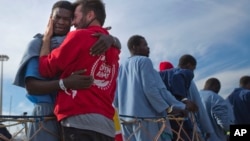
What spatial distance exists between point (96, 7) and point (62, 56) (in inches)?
18.5

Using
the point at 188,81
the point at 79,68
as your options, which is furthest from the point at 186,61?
the point at 79,68

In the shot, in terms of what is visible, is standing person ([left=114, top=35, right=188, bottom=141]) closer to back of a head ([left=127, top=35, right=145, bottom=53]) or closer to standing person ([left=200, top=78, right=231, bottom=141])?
back of a head ([left=127, top=35, right=145, bottom=53])

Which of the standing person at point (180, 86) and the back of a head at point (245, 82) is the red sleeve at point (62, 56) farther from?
the back of a head at point (245, 82)

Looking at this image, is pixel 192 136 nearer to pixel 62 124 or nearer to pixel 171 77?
pixel 171 77

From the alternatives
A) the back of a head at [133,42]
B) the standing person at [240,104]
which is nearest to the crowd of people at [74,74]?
the back of a head at [133,42]

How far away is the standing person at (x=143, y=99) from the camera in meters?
4.33

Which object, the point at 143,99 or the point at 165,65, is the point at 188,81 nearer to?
the point at 165,65

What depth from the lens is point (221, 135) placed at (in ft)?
20.5

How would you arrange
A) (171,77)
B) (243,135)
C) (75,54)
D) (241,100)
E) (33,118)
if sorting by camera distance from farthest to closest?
(241,100) → (171,77) → (243,135) → (33,118) → (75,54)

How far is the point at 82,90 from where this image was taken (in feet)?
7.75

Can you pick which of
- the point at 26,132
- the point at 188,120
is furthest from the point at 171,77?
the point at 26,132

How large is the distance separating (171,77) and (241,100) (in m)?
2.31

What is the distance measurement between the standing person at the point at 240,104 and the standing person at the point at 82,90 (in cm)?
484

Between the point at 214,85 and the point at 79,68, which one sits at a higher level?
the point at 79,68
